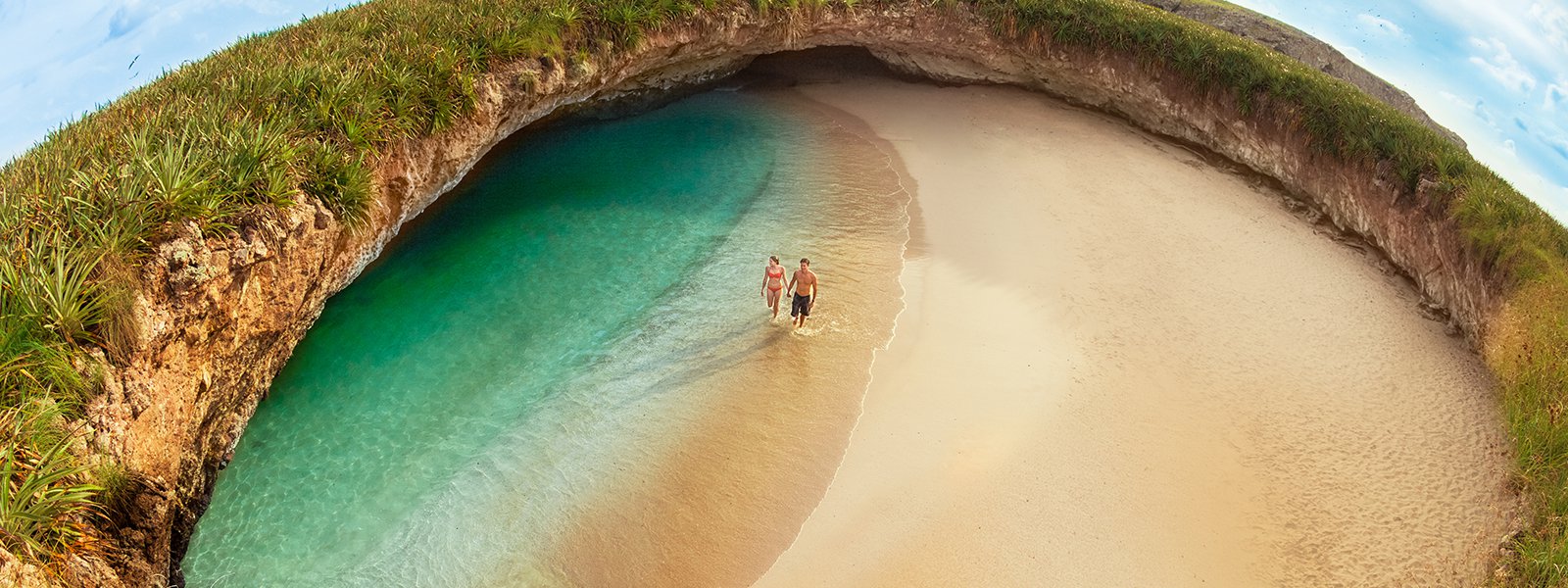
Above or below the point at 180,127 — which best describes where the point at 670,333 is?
above

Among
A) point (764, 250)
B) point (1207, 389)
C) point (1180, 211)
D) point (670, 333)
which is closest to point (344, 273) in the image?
point (670, 333)

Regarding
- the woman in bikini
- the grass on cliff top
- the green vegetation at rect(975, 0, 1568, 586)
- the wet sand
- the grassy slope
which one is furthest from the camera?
the woman in bikini

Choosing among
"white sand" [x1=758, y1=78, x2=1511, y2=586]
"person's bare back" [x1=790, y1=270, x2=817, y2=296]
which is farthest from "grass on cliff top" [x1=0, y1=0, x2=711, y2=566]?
"white sand" [x1=758, y1=78, x2=1511, y2=586]

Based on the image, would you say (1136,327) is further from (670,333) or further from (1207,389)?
(670,333)

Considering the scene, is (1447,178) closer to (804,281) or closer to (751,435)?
(804,281)

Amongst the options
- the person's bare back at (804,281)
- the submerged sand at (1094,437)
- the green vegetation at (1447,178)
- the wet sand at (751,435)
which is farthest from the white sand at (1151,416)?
the person's bare back at (804,281)

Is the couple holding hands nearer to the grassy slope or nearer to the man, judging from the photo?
the man
